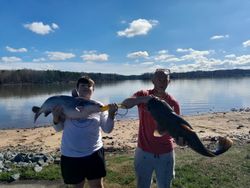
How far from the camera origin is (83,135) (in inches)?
197

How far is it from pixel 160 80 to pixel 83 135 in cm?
129

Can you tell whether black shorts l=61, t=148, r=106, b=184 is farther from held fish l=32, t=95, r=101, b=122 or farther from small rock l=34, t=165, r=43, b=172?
small rock l=34, t=165, r=43, b=172

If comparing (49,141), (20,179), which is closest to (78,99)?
(20,179)

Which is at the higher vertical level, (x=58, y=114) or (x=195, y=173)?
(x=58, y=114)

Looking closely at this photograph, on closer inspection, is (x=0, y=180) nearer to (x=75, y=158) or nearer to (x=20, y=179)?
(x=20, y=179)

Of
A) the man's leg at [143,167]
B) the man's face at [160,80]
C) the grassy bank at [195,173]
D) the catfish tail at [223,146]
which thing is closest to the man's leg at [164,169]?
the man's leg at [143,167]

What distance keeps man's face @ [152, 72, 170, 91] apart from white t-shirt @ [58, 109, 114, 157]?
Answer: 2.71 feet

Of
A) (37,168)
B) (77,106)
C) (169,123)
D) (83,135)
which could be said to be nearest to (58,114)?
(77,106)

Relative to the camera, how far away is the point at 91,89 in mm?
5191

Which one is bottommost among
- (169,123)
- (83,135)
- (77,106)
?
(83,135)

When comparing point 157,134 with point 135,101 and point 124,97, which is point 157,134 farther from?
point 124,97

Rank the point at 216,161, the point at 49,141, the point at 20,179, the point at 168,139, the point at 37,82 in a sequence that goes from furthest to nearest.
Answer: the point at 37,82, the point at 49,141, the point at 216,161, the point at 20,179, the point at 168,139

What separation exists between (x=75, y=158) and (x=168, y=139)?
1.30 metres

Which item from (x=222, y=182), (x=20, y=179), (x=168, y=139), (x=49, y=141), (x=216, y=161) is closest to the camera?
(x=168, y=139)
